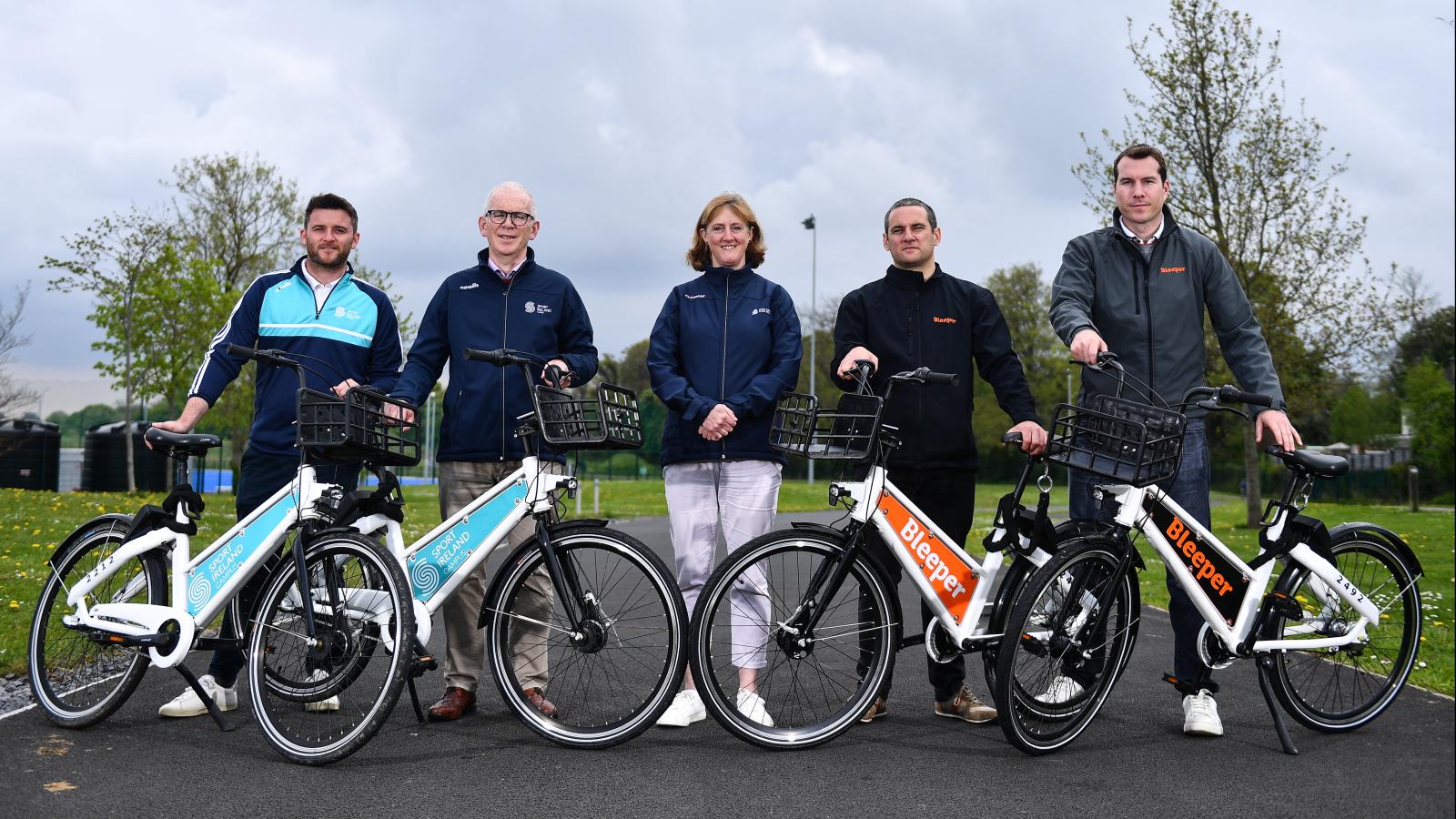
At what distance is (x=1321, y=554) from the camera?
5.08m

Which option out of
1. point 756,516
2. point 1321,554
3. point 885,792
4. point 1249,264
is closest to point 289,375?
point 756,516

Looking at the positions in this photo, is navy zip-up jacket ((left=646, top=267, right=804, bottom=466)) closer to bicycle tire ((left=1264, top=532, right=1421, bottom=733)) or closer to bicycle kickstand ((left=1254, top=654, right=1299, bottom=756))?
bicycle kickstand ((left=1254, top=654, right=1299, bottom=756))

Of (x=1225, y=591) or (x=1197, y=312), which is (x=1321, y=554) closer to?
(x=1225, y=591)

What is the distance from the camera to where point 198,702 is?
512 cm

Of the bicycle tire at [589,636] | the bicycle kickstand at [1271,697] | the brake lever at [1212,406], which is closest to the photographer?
the bicycle tire at [589,636]

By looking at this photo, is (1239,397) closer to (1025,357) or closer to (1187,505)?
(1187,505)

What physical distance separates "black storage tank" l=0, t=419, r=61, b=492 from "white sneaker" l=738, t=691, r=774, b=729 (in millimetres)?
21480

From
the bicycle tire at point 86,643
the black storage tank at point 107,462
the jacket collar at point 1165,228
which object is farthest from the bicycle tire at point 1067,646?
the black storage tank at point 107,462

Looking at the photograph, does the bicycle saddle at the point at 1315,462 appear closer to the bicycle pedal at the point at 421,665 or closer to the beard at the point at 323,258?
the bicycle pedal at the point at 421,665

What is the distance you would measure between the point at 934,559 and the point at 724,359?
1282 millimetres

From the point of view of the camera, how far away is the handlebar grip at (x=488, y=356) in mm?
4715

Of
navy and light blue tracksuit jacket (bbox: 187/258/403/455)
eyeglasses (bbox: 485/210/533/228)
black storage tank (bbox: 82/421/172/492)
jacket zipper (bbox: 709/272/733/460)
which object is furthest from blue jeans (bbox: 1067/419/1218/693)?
black storage tank (bbox: 82/421/172/492)

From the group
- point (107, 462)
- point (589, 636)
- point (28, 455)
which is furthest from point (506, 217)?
point (107, 462)

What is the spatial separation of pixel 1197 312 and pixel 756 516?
89.3 inches
